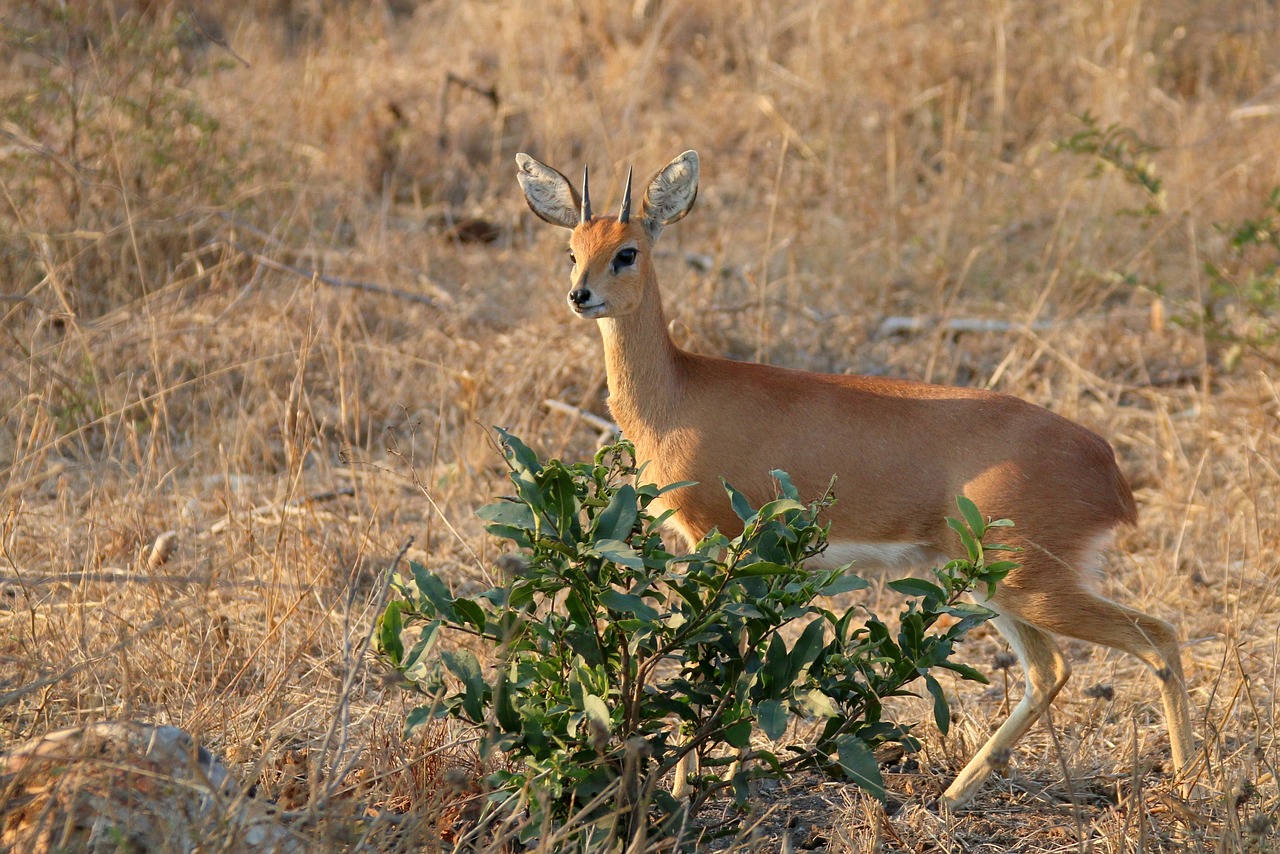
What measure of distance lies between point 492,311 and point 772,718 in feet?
15.7

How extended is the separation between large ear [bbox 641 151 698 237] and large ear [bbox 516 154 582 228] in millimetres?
262

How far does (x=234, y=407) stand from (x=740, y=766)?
4.00m

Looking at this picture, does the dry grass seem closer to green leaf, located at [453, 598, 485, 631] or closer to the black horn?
green leaf, located at [453, 598, 485, 631]

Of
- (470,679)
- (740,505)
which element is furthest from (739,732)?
(470,679)

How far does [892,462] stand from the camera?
4133mm

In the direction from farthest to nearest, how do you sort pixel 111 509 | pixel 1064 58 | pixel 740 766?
1. pixel 1064 58
2. pixel 111 509
3. pixel 740 766

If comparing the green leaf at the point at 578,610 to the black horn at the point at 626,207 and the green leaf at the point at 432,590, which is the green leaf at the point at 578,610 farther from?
the black horn at the point at 626,207

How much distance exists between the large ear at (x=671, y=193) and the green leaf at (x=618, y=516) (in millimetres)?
1805

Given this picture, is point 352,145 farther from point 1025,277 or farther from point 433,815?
point 433,815

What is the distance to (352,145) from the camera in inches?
360

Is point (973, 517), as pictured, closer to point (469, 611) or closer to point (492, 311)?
point (469, 611)

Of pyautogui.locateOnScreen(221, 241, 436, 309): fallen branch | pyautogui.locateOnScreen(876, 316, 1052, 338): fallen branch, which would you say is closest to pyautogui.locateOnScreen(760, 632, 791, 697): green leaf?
pyautogui.locateOnScreen(876, 316, 1052, 338): fallen branch

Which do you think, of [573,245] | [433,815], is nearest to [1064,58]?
[573,245]

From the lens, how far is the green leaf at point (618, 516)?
302 centimetres
